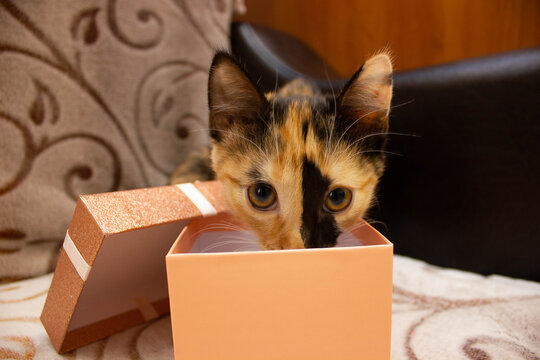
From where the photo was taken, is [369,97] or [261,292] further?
[369,97]

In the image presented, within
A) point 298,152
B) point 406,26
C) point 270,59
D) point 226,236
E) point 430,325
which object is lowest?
point 430,325

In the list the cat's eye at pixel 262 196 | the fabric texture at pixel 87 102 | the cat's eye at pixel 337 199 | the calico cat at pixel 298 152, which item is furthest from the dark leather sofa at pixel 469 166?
the fabric texture at pixel 87 102

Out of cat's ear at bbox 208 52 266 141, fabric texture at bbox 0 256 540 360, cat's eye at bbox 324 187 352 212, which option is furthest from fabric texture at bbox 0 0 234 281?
cat's eye at bbox 324 187 352 212

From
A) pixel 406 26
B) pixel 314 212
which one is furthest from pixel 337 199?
pixel 406 26

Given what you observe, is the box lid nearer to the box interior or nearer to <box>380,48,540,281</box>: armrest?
the box interior

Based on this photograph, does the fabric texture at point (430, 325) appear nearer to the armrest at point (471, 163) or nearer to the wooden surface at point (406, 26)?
the armrest at point (471, 163)

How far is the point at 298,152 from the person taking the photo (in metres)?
0.65

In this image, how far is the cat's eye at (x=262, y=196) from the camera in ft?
2.20

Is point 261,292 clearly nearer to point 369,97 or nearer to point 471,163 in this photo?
point 369,97

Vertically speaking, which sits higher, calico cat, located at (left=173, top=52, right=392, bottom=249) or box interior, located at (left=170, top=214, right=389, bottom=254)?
calico cat, located at (left=173, top=52, right=392, bottom=249)

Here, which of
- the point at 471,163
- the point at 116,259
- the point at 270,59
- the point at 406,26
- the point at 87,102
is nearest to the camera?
the point at 116,259

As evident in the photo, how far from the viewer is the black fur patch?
24.1 inches

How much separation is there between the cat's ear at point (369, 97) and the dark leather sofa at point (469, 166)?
0.31 m

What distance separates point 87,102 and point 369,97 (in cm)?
85
